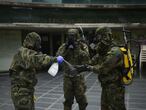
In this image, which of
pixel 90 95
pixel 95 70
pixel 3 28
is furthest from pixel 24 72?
pixel 3 28

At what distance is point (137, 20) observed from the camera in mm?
16359

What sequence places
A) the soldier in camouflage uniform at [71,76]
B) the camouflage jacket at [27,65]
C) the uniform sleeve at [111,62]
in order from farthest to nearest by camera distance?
Answer: the soldier in camouflage uniform at [71,76]
the camouflage jacket at [27,65]
the uniform sleeve at [111,62]

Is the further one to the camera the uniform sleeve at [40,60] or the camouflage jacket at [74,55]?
the camouflage jacket at [74,55]

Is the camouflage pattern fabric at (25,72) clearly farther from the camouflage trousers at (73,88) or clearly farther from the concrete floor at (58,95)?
the concrete floor at (58,95)

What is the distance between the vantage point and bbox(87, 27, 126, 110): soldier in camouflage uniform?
17.6 feet

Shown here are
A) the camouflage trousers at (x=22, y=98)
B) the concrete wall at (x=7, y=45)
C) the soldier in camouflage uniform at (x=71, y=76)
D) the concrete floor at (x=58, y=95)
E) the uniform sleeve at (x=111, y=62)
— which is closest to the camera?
the uniform sleeve at (x=111, y=62)

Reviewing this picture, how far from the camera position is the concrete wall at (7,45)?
51.0 feet

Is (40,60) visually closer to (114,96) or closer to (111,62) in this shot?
(111,62)

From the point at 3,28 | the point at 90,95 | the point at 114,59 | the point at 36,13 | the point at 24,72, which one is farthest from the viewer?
the point at 36,13

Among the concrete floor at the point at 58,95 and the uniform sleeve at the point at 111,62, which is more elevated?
the uniform sleeve at the point at 111,62

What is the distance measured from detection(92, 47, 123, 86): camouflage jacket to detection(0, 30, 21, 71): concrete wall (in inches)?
418

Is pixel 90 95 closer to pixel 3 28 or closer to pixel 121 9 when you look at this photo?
pixel 3 28

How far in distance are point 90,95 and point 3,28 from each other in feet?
20.4

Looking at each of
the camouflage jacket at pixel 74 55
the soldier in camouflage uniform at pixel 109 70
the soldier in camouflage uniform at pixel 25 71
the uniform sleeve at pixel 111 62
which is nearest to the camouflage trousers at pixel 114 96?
the soldier in camouflage uniform at pixel 109 70
